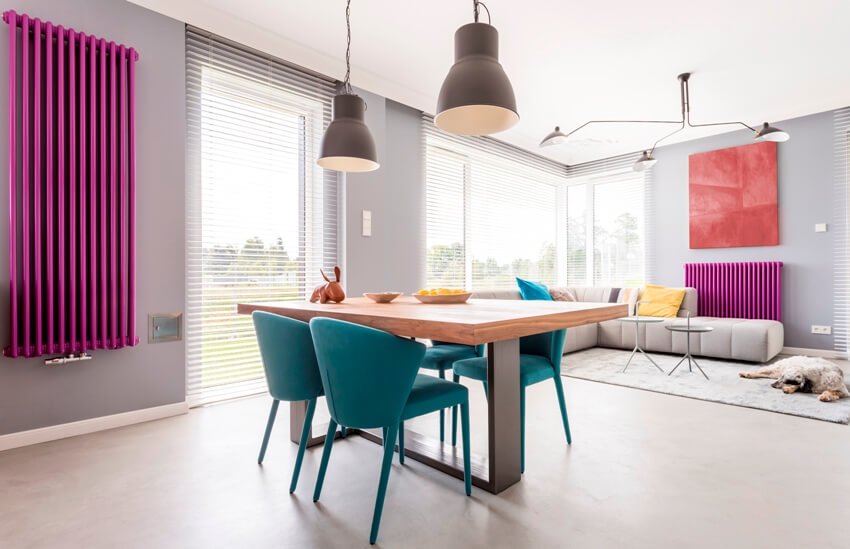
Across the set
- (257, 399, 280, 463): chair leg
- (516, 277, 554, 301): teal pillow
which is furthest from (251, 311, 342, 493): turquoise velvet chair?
(516, 277, 554, 301): teal pillow

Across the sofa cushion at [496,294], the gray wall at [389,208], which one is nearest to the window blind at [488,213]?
the gray wall at [389,208]

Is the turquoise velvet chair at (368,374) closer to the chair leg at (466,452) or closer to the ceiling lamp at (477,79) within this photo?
the chair leg at (466,452)

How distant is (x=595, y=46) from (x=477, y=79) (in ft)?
7.93

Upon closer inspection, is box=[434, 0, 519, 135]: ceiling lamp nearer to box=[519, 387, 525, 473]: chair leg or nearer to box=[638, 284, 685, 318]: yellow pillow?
box=[519, 387, 525, 473]: chair leg

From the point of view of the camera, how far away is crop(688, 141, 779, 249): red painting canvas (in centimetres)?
520

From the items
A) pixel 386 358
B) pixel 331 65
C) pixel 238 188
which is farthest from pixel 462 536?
pixel 331 65

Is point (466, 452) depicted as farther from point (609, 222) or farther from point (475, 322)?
point (609, 222)

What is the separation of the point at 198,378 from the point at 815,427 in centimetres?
393

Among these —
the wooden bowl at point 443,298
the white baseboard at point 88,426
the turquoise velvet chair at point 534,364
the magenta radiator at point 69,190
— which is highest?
the magenta radiator at point 69,190

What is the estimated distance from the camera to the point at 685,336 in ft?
15.9

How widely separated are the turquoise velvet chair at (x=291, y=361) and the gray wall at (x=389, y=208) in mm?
2020

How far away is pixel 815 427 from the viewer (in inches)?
102

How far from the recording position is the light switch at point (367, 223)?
405 centimetres

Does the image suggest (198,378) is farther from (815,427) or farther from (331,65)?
(815,427)
